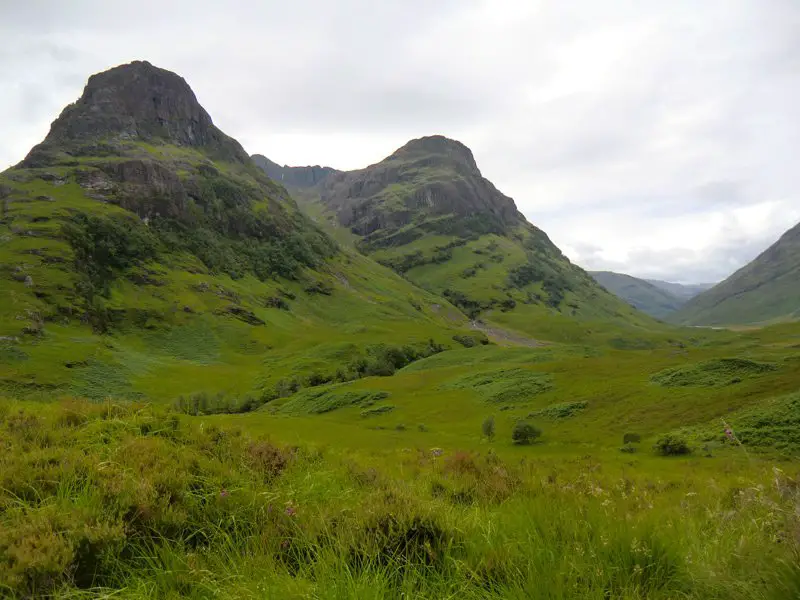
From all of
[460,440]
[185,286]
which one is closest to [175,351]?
[185,286]

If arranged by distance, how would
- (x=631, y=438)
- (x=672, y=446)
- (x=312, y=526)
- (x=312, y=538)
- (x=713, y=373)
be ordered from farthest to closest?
1. (x=713, y=373)
2. (x=631, y=438)
3. (x=672, y=446)
4. (x=312, y=526)
5. (x=312, y=538)

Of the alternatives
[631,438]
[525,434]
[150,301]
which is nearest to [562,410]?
[525,434]

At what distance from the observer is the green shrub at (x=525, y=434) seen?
43.1m

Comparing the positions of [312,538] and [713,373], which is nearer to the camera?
[312,538]

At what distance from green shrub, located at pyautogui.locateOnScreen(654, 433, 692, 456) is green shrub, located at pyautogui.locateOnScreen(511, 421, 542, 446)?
35.6 feet

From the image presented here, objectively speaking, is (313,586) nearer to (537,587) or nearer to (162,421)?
(537,587)

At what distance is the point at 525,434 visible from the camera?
43.2 metres

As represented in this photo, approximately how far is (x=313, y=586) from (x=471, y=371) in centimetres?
7646

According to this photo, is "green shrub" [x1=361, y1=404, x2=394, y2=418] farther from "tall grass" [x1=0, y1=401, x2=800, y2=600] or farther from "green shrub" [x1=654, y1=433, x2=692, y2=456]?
"tall grass" [x1=0, y1=401, x2=800, y2=600]

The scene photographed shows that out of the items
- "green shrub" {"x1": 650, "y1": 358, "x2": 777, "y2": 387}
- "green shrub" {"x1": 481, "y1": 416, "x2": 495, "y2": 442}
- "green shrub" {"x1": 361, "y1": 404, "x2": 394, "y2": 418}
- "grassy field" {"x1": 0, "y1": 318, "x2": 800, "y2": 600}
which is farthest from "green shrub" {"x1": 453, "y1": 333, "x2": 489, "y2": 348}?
"grassy field" {"x1": 0, "y1": 318, "x2": 800, "y2": 600}

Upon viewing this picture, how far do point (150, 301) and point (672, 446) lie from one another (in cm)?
13042

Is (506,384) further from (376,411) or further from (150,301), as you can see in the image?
(150,301)

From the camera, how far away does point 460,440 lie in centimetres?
4597

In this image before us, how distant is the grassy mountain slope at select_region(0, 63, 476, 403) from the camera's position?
88750 mm
